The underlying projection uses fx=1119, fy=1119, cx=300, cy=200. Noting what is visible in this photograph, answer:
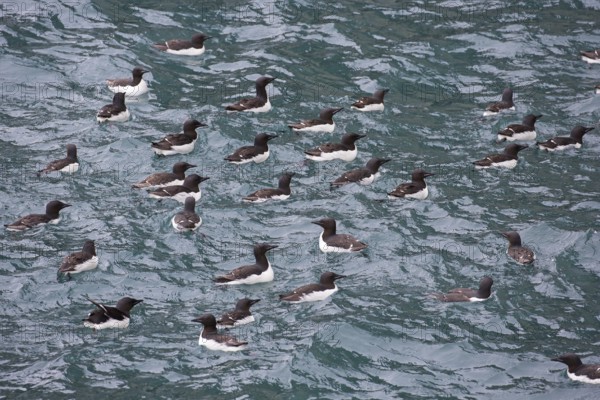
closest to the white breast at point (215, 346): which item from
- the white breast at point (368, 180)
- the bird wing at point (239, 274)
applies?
the bird wing at point (239, 274)

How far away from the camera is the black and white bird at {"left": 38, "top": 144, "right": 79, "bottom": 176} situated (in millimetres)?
24875

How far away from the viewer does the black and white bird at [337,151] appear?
2583 cm

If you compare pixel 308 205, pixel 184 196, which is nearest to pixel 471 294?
pixel 308 205

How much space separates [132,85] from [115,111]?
1.88 meters

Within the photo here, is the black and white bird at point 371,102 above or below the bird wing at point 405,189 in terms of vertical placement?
above

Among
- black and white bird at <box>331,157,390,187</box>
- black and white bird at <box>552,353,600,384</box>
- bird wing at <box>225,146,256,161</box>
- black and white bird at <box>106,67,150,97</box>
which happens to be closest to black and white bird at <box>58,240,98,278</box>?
bird wing at <box>225,146,256,161</box>

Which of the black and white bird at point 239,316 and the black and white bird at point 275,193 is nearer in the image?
the black and white bird at point 239,316

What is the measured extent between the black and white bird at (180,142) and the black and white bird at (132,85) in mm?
3206

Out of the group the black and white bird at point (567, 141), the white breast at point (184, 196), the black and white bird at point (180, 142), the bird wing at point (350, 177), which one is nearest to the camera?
the white breast at point (184, 196)

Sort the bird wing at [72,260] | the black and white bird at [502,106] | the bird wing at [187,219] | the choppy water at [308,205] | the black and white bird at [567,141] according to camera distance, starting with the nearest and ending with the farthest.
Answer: the choppy water at [308,205] → the bird wing at [72,260] → the bird wing at [187,219] → the black and white bird at [567,141] → the black and white bird at [502,106]

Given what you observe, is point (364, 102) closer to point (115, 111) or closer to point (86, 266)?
point (115, 111)

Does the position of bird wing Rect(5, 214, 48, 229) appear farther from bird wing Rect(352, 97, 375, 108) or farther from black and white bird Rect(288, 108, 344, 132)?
bird wing Rect(352, 97, 375, 108)

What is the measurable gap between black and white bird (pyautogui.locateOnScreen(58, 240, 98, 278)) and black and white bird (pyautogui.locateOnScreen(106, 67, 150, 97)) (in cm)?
849

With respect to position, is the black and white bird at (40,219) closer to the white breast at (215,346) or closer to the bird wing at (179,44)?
the white breast at (215,346)
